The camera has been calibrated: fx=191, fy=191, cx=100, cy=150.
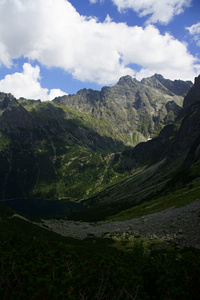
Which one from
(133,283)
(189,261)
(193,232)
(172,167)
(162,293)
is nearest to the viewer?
(162,293)

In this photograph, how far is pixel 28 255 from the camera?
43.6ft

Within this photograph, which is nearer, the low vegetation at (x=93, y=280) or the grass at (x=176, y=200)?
the low vegetation at (x=93, y=280)

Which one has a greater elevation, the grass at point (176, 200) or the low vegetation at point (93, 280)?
the low vegetation at point (93, 280)

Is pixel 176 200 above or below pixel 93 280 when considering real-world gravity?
below

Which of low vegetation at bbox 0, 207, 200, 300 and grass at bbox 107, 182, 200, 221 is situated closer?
low vegetation at bbox 0, 207, 200, 300

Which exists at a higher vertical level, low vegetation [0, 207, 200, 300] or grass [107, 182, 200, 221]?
low vegetation [0, 207, 200, 300]

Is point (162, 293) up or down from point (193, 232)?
up

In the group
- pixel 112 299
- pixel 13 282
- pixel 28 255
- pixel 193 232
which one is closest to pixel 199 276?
pixel 112 299

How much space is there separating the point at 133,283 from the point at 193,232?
3008 cm

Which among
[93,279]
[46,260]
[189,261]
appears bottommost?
[189,261]

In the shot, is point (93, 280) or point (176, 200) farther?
point (176, 200)

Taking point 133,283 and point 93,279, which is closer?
point 133,283

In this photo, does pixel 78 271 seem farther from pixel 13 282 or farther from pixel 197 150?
pixel 197 150

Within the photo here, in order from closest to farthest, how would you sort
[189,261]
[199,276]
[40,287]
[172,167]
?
[40,287]
[199,276]
[189,261]
[172,167]
